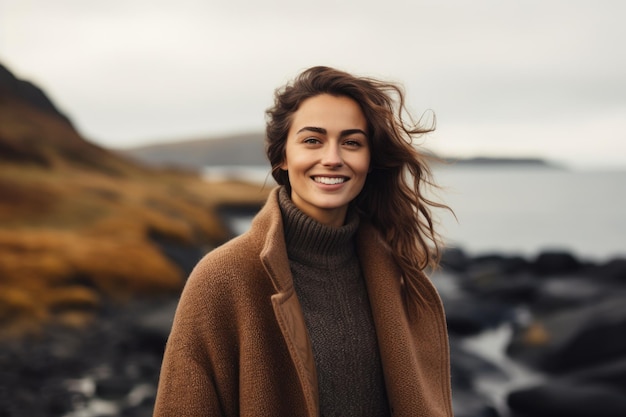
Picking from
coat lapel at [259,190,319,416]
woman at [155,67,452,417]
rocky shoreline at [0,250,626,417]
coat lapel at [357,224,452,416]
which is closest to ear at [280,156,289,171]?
woman at [155,67,452,417]

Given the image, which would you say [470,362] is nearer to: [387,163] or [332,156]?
[387,163]

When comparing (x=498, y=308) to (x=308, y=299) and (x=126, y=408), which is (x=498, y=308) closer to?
(x=126, y=408)

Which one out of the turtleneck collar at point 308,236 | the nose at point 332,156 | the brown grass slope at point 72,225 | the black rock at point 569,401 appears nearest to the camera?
the nose at point 332,156

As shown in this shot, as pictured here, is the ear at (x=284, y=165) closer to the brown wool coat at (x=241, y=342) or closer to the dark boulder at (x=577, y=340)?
the brown wool coat at (x=241, y=342)

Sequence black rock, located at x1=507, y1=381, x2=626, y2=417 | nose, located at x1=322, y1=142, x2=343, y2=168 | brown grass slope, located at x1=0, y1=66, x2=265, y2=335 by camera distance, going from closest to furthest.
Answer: nose, located at x1=322, y1=142, x2=343, y2=168, black rock, located at x1=507, y1=381, x2=626, y2=417, brown grass slope, located at x1=0, y1=66, x2=265, y2=335

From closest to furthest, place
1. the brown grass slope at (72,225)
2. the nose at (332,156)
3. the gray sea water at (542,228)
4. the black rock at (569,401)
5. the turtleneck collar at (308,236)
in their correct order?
1. the nose at (332,156)
2. the turtleneck collar at (308,236)
3. the black rock at (569,401)
4. the brown grass slope at (72,225)
5. the gray sea water at (542,228)

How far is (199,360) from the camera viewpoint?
2.59 meters

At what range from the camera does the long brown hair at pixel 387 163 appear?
2967mm

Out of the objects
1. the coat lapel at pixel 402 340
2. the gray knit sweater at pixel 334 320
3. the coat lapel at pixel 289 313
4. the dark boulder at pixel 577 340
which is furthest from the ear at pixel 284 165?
the dark boulder at pixel 577 340

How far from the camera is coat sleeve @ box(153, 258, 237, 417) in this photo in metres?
2.56

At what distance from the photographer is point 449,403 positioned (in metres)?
3.32

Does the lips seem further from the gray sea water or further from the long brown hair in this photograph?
the gray sea water

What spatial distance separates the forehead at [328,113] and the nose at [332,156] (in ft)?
0.29

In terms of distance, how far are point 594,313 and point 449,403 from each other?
11.0 meters
